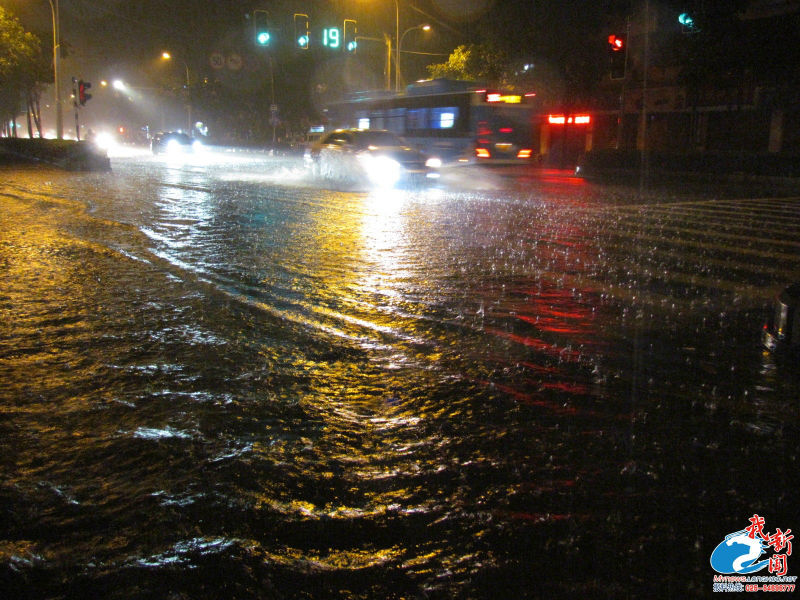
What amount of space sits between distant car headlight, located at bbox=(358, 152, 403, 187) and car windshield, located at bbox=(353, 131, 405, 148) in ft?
1.47

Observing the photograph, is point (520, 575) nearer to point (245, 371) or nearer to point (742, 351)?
point (245, 371)

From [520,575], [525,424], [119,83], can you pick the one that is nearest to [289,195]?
[525,424]

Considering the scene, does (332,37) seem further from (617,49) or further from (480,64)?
(480,64)

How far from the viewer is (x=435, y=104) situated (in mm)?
29109

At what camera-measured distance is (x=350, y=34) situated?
24578 mm

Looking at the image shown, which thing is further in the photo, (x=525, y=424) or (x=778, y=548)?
(x=525, y=424)

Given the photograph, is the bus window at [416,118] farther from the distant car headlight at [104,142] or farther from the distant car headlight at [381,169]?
the distant car headlight at [104,142]

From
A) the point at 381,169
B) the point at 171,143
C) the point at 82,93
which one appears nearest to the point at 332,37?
the point at 381,169

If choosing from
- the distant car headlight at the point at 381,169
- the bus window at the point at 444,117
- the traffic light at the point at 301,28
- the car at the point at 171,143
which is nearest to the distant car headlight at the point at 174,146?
the car at the point at 171,143

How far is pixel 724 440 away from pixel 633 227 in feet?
33.2

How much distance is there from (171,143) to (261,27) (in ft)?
96.5

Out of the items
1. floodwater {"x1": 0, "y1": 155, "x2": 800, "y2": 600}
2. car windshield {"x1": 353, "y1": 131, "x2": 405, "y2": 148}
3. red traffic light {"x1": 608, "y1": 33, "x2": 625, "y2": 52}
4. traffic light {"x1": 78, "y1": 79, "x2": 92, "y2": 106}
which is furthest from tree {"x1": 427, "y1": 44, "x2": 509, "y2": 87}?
floodwater {"x1": 0, "y1": 155, "x2": 800, "y2": 600}

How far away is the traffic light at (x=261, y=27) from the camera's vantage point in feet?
76.0

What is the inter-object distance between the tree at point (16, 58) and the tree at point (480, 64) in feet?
85.8
